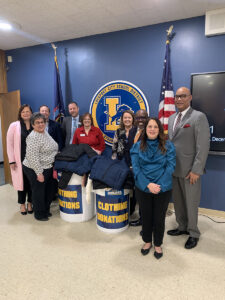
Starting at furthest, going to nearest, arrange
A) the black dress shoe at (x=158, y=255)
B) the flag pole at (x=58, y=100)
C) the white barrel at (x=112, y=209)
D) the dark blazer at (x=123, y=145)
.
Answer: the flag pole at (x=58, y=100) < the dark blazer at (x=123, y=145) < the white barrel at (x=112, y=209) < the black dress shoe at (x=158, y=255)

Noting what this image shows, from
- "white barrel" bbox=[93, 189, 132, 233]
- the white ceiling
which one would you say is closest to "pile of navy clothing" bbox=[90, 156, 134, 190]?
"white barrel" bbox=[93, 189, 132, 233]

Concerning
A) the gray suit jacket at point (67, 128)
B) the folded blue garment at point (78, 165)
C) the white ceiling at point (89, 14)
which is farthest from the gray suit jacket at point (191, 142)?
the gray suit jacket at point (67, 128)

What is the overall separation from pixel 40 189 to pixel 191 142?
190cm

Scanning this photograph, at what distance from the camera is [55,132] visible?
332 centimetres

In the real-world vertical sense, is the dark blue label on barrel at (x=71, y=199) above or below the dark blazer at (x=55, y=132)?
below

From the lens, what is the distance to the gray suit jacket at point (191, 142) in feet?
7.09

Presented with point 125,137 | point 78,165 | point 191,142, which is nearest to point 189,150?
point 191,142

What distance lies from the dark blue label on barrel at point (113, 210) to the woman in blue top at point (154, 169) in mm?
495

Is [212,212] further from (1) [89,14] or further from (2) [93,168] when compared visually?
(1) [89,14]

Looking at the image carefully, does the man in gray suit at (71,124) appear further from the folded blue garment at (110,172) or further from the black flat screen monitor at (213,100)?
the black flat screen monitor at (213,100)

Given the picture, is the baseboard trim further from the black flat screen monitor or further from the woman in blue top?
the woman in blue top

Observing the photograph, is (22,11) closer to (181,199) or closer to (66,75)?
(66,75)

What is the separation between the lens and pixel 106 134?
3594 mm

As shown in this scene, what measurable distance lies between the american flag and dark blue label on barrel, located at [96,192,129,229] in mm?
1139
